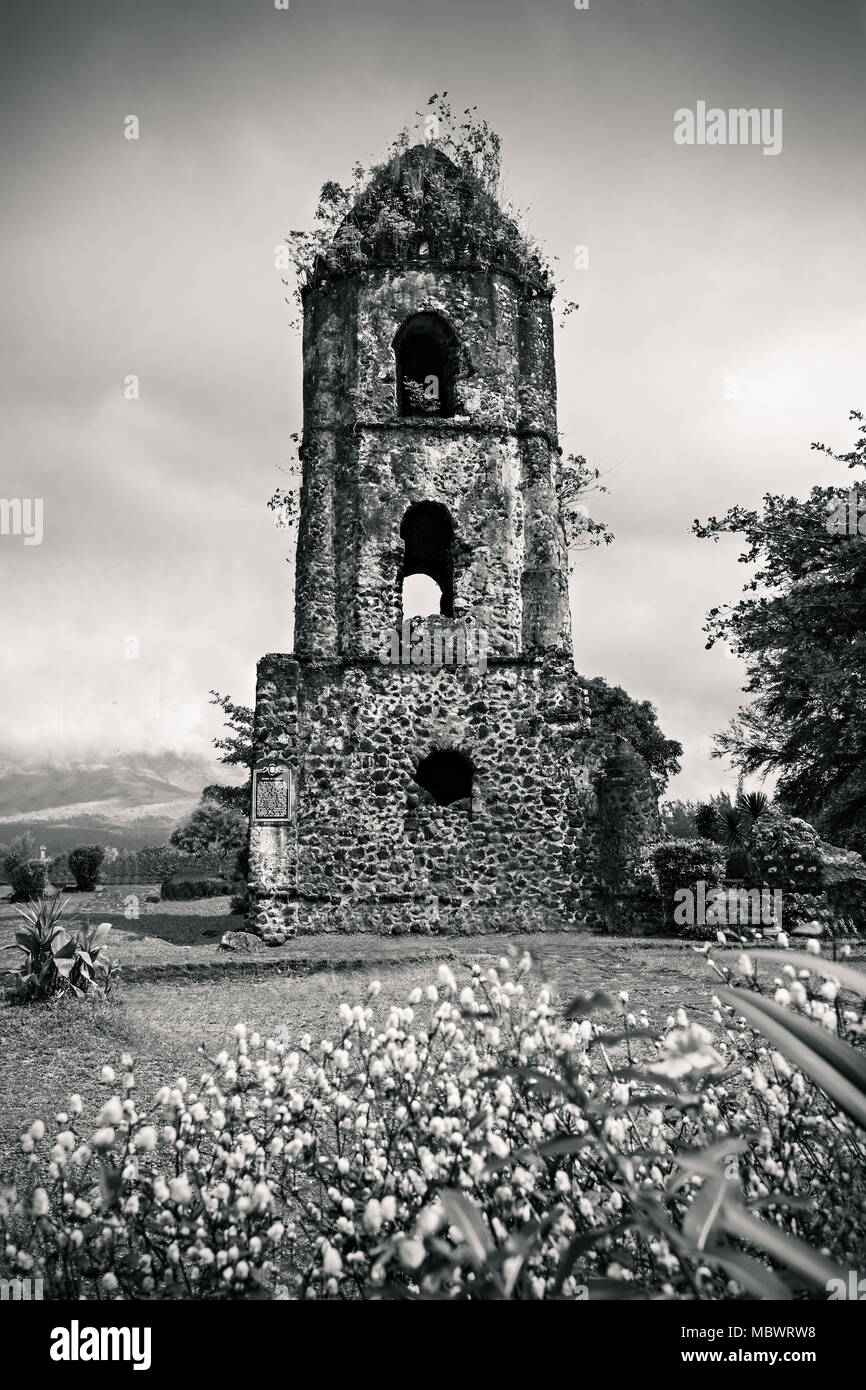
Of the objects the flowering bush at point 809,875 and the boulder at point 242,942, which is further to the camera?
the flowering bush at point 809,875

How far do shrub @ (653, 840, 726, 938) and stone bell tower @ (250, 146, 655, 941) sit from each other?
0.46 metres

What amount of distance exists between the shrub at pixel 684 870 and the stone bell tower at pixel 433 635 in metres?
0.46

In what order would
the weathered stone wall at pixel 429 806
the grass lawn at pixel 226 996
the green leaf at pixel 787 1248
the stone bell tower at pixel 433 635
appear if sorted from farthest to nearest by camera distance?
the stone bell tower at pixel 433 635
the weathered stone wall at pixel 429 806
the grass lawn at pixel 226 996
the green leaf at pixel 787 1248

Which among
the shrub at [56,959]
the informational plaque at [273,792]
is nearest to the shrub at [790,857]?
the informational plaque at [273,792]

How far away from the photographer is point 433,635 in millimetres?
12789

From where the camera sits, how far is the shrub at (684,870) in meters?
11.6

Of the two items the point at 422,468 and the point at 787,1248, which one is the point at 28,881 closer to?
the point at 422,468

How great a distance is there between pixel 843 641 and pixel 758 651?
1779mm

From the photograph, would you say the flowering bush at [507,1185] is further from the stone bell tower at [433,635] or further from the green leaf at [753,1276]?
the stone bell tower at [433,635]

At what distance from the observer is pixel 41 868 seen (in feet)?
66.2

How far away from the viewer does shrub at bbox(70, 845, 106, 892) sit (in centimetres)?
2280

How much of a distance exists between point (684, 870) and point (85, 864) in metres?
17.5
